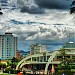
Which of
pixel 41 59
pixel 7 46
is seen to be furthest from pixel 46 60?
pixel 7 46

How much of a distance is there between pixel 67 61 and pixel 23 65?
1902 cm

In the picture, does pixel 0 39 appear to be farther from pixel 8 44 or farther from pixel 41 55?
pixel 41 55

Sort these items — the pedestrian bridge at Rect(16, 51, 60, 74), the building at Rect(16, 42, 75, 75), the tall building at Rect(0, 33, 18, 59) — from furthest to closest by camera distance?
the tall building at Rect(0, 33, 18, 59) → the pedestrian bridge at Rect(16, 51, 60, 74) → the building at Rect(16, 42, 75, 75)

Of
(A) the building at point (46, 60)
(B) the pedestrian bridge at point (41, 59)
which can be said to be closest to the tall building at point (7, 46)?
(A) the building at point (46, 60)

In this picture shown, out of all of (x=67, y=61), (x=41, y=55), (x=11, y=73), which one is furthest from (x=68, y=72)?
(x=41, y=55)

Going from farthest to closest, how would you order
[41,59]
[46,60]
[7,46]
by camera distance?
[7,46], [41,59], [46,60]

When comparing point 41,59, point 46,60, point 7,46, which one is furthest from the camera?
point 7,46

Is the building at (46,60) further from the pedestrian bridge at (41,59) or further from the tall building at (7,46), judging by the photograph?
the tall building at (7,46)

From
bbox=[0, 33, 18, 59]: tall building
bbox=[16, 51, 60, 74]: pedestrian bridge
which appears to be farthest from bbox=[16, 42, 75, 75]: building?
bbox=[0, 33, 18, 59]: tall building

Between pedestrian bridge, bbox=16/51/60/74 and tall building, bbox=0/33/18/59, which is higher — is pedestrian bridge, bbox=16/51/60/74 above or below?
above

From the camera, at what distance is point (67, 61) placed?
4516 cm

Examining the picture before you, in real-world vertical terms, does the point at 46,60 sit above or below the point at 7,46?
above

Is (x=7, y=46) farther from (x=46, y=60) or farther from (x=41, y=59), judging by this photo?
(x=46, y=60)

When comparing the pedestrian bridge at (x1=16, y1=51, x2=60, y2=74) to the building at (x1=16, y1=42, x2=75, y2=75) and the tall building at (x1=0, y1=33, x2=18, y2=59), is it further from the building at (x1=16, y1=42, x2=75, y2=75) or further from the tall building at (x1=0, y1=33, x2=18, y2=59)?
the tall building at (x1=0, y1=33, x2=18, y2=59)
